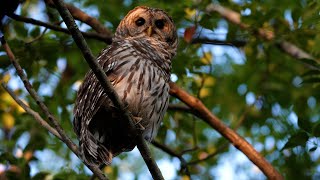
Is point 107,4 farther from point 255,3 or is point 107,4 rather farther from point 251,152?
point 251,152

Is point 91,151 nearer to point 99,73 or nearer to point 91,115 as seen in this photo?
point 91,115

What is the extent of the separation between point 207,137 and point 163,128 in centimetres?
133

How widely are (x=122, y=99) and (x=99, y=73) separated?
0.73 metres

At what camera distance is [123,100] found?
11.0 ft

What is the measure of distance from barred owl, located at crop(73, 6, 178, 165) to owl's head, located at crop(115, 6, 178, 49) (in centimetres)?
44

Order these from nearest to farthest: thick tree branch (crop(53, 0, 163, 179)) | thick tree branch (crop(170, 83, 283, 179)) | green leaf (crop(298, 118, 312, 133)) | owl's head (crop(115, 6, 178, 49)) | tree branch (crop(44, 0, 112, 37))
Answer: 1. thick tree branch (crop(53, 0, 163, 179))
2. green leaf (crop(298, 118, 312, 133))
3. thick tree branch (crop(170, 83, 283, 179))
4. owl's head (crop(115, 6, 178, 49))
5. tree branch (crop(44, 0, 112, 37))

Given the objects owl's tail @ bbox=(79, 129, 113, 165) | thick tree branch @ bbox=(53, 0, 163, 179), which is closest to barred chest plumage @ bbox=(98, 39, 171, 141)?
owl's tail @ bbox=(79, 129, 113, 165)

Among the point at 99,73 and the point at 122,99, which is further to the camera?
the point at 122,99

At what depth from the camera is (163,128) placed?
172 inches

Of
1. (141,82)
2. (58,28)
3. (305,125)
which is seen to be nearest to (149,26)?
(58,28)

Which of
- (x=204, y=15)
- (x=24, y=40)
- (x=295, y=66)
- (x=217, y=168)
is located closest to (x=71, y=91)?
(x=24, y=40)

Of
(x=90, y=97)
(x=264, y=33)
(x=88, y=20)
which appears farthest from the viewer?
(x=264, y=33)

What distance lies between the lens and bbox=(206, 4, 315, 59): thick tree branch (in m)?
4.60

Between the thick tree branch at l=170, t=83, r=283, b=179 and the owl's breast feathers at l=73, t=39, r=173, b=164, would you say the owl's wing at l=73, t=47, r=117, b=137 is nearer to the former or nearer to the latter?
the owl's breast feathers at l=73, t=39, r=173, b=164
